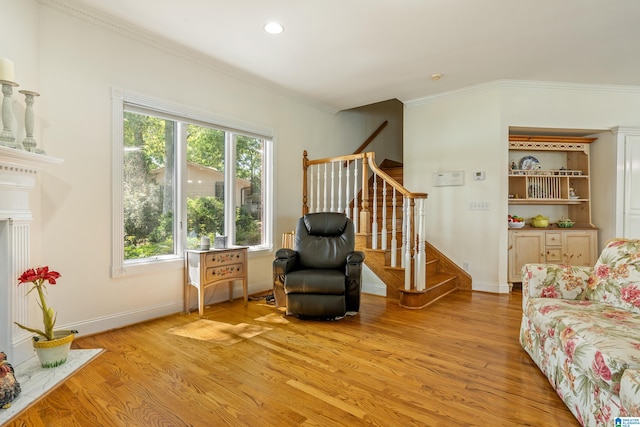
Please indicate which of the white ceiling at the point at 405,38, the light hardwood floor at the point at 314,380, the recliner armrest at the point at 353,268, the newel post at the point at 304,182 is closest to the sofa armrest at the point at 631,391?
the light hardwood floor at the point at 314,380

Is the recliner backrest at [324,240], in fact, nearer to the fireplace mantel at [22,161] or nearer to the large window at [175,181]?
the large window at [175,181]

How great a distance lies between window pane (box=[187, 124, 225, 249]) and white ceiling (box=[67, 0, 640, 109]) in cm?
86

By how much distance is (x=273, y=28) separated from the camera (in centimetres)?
286

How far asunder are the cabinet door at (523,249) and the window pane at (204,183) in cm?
376

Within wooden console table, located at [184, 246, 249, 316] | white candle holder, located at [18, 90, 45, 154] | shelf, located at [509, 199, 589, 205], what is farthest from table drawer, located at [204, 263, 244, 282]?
shelf, located at [509, 199, 589, 205]

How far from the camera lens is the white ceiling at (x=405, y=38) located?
257 centimetres

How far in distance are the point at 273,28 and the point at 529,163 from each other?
153 inches

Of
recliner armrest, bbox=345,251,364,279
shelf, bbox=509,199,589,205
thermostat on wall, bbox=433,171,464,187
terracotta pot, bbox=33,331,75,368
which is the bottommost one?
terracotta pot, bbox=33,331,75,368

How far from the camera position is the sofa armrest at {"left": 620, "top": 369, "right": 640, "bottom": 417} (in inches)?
44.0

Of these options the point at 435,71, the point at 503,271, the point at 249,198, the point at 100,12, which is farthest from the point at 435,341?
the point at 100,12

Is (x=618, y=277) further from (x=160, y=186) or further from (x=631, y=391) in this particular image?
(x=160, y=186)

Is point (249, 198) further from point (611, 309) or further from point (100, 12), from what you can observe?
point (611, 309)

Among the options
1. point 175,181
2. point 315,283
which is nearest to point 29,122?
point 175,181

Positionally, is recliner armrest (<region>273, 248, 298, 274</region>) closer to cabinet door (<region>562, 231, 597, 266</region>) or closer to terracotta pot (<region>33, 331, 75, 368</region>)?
terracotta pot (<region>33, 331, 75, 368</region>)
